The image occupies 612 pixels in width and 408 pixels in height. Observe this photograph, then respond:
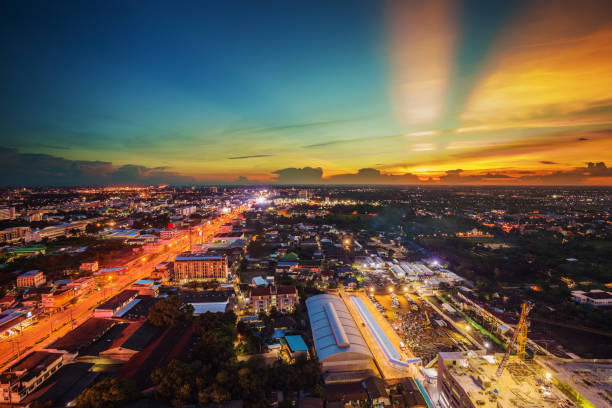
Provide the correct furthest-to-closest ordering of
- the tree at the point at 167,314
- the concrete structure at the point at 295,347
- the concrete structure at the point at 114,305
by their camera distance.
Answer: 1. the concrete structure at the point at 114,305
2. the tree at the point at 167,314
3. the concrete structure at the point at 295,347

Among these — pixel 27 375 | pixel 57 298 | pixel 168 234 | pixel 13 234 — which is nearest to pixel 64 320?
pixel 57 298

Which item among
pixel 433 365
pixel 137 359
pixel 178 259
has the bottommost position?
pixel 433 365

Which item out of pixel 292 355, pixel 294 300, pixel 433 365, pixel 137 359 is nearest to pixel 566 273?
pixel 433 365

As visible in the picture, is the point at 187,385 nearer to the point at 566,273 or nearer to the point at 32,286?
the point at 32,286

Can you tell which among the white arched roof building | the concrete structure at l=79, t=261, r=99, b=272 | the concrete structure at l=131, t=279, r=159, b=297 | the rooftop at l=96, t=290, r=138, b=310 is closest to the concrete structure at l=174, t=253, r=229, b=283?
the concrete structure at l=131, t=279, r=159, b=297

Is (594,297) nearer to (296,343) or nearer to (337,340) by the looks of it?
(337,340)

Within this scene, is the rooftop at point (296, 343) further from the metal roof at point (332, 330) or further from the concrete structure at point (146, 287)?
the concrete structure at point (146, 287)

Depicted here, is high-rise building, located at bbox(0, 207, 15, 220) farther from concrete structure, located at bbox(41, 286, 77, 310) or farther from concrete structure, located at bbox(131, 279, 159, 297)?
concrete structure, located at bbox(131, 279, 159, 297)

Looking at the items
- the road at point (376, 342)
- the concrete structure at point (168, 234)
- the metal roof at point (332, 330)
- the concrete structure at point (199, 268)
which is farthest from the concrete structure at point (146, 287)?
the concrete structure at point (168, 234)
